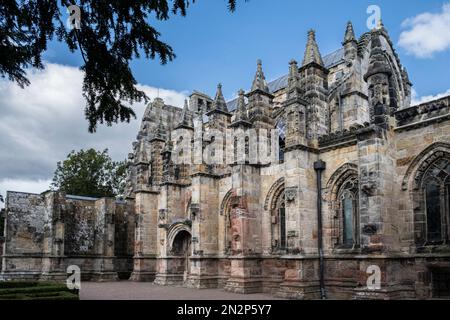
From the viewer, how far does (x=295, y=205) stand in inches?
715

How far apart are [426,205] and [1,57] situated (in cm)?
1408

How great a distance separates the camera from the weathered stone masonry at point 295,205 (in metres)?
14.9

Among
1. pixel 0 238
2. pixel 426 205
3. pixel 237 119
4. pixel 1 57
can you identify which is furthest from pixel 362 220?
pixel 0 238

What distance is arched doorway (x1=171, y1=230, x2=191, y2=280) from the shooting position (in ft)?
87.7

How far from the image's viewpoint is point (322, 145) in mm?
19062

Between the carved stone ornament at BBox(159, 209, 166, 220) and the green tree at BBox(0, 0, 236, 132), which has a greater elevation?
the green tree at BBox(0, 0, 236, 132)

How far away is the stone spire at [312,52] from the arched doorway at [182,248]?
12548 mm

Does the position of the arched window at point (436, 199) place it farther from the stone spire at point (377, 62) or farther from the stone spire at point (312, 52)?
the stone spire at point (312, 52)

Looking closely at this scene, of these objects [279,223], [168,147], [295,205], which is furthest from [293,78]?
[168,147]

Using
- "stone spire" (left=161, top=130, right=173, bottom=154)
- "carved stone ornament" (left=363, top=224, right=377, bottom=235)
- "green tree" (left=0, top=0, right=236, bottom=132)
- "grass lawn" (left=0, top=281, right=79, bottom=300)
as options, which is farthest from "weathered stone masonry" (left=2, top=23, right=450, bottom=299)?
"green tree" (left=0, top=0, right=236, bottom=132)

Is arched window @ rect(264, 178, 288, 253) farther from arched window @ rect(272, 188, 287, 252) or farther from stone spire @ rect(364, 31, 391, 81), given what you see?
stone spire @ rect(364, 31, 391, 81)

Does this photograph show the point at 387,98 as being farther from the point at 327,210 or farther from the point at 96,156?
the point at 96,156

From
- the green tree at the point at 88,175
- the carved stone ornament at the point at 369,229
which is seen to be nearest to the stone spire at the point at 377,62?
the carved stone ornament at the point at 369,229

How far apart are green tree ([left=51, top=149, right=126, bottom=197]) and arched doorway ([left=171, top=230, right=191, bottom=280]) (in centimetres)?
2071
